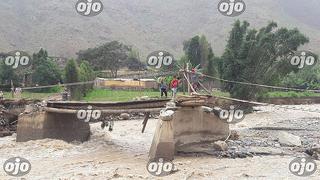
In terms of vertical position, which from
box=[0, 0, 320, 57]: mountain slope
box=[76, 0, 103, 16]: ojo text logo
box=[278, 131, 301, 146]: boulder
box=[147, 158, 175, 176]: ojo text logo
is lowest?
box=[147, 158, 175, 176]: ojo text logo

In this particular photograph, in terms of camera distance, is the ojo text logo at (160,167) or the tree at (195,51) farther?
the tree at (195,51)

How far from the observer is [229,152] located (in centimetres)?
1983

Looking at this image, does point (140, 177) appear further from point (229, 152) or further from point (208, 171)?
point (229, 152)

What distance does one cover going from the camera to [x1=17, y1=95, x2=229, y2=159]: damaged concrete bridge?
18.0m

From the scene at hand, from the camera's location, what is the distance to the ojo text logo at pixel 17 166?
17533 millimetres

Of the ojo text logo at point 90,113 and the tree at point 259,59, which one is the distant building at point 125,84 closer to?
the tree at point 259,59

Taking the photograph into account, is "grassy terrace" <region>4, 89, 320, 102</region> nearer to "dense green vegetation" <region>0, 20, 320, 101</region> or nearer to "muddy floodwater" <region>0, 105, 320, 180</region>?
"dense green vegetation" <region>0, 20, 320, 101</region>

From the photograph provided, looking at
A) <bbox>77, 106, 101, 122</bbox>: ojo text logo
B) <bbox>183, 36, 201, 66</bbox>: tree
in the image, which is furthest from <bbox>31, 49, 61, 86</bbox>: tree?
<bbox>183, 36, 201, 66</bbox>: tree

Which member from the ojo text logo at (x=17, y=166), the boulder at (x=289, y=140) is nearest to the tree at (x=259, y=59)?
the boulder at (x=289, y=140)

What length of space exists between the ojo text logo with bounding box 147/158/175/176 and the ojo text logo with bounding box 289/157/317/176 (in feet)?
13.9

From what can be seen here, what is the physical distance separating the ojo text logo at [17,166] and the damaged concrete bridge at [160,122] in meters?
3.71

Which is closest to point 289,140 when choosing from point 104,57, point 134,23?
point 104,57

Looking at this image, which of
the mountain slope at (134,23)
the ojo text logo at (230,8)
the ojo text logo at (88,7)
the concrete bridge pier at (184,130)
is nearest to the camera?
the concrete bridge pier at (184,130)

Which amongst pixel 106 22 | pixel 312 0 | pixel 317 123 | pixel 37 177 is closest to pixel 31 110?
pixel 37 177
